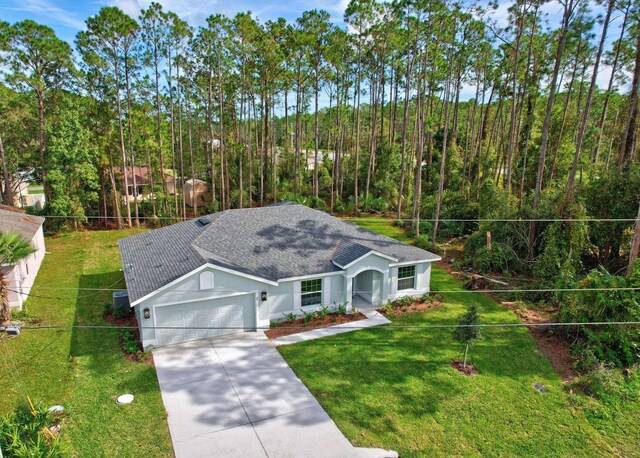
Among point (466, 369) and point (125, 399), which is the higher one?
point (466, 369)

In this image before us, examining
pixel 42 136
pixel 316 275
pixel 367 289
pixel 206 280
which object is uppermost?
pixel 42 136

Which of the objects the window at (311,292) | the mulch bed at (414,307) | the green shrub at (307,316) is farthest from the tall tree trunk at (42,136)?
the mulch bed at (414,307)

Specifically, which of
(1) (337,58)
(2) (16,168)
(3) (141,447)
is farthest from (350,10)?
(3) (141,447)

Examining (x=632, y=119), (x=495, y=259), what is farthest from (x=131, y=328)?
(x=632, y=119)

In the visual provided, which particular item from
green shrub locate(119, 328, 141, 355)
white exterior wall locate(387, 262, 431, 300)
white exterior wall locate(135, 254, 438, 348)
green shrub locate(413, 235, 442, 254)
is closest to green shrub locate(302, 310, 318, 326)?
white exterior wall locate(135, 254, 438, 348)

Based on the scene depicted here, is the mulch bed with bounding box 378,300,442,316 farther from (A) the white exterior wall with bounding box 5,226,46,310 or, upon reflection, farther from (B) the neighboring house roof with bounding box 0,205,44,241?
(B) the neighboring house roof with bounding box 0,205,44,241

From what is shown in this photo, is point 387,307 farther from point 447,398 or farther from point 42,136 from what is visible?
point 42,136

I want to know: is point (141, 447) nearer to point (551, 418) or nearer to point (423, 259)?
point (551, 418)
